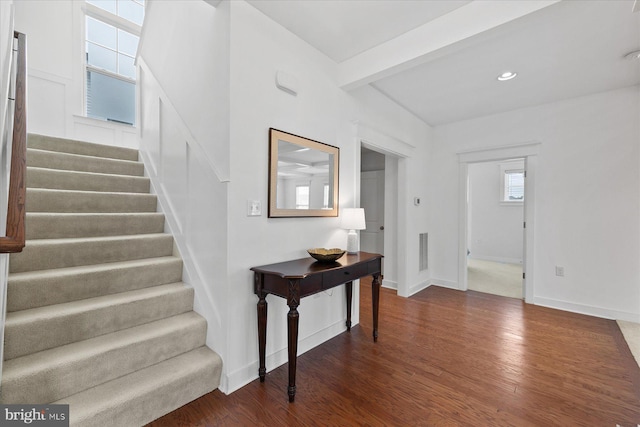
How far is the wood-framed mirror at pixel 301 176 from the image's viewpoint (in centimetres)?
220

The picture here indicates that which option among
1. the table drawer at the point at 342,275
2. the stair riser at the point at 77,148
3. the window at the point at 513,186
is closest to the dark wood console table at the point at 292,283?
the table drawer at the point at 342,275

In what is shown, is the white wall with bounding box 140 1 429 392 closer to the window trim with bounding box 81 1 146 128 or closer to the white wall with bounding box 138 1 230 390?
the white wall with bounding box 138 1 230 390

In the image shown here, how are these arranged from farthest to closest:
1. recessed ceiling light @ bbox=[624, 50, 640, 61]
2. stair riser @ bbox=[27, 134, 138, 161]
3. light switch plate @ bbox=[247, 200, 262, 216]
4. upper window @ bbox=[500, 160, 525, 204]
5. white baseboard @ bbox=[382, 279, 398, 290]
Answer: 1. upper window @ bbox=[500, 160, 525, 204]
2. white baseboard @ bbox=[382, 279, 398, 290]
3. stair riser @ bbox=[27, 134, 138, 161]
4. recessed ceiling light @ bbox=[624, 50, 640, 61]
5. light switch plate @ bbox=[247, 200, 262, 216]

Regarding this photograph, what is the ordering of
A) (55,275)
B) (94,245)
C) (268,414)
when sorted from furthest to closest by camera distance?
(94,245)
(55,275)
(268,414)

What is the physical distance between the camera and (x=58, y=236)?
2223 mm

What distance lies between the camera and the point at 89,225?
2.37m

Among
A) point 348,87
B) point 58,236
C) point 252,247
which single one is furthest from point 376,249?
point 58,236

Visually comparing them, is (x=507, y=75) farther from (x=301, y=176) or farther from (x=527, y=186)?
(x=301, y=176)

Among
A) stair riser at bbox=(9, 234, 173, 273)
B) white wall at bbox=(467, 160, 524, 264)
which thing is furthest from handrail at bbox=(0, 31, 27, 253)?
white wall at bbox=(467, 160, 524, 264)

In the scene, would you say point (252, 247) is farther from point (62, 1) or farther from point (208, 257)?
point (62, 1)

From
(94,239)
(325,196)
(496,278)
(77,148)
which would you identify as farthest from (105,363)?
(496,278)

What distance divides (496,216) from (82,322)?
772 cm

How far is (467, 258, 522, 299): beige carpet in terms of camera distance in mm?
4418

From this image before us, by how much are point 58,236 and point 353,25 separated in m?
2.90
